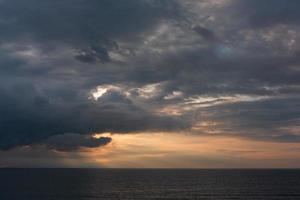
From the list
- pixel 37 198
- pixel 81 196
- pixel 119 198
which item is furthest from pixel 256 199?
pixel 37 198

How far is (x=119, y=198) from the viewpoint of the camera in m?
149

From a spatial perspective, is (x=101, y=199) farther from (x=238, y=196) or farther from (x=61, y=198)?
(x=238, y=196)

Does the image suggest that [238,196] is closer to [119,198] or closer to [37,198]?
[119,198]

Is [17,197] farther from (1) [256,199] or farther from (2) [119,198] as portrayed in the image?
(1) [256,199]

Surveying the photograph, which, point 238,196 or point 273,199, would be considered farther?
point 238,196

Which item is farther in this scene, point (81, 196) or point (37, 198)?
point (81, 196)

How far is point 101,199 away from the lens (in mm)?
147000

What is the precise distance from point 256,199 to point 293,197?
58.1 feet

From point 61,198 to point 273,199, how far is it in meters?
80.4

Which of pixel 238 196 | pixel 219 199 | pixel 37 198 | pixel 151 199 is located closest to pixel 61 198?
pixel 37 198

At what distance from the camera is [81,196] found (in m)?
156

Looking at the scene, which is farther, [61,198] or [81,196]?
[81,196]

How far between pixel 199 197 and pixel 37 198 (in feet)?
206

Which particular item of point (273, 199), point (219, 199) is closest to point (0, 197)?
point (219, 199)
